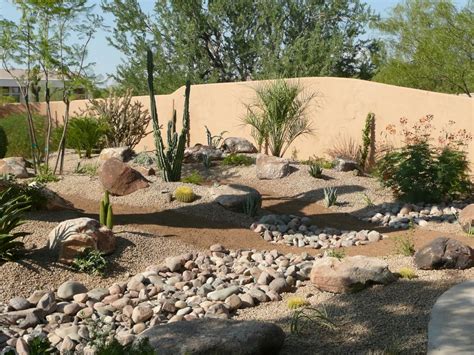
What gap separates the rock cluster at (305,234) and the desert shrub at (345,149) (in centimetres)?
529

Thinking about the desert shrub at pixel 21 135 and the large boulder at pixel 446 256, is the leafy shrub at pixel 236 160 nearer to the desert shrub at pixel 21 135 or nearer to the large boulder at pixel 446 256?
the desert shrub at pixel 21 135

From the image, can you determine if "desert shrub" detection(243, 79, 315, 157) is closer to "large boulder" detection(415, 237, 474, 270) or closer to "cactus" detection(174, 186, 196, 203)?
"cactus" detection(174, 186, 196, 203)

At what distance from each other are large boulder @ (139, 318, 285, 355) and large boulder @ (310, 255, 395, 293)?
1562mm

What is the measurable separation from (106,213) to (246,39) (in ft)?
61.4

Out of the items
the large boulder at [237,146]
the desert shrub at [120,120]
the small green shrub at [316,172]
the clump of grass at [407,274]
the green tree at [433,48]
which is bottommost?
the clump of grass at [407,274]

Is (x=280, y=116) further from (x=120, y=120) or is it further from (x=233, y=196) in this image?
(x=233, y=196)

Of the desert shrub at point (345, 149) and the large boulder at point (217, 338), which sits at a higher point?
the desert shrub at point (345, 149)

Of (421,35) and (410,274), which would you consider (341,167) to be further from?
(421,35)

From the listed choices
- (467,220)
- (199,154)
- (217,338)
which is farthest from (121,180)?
(217,338)

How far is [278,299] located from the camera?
6.51m

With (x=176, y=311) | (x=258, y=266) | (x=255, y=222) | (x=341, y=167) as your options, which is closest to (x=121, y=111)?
(x=341, y=167)

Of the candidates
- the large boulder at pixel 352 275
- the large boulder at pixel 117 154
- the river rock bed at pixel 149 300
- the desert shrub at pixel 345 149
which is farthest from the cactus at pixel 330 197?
the large boulder at pixel 117 154

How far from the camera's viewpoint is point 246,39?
26.1 metres

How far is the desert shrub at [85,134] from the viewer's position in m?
15.8
